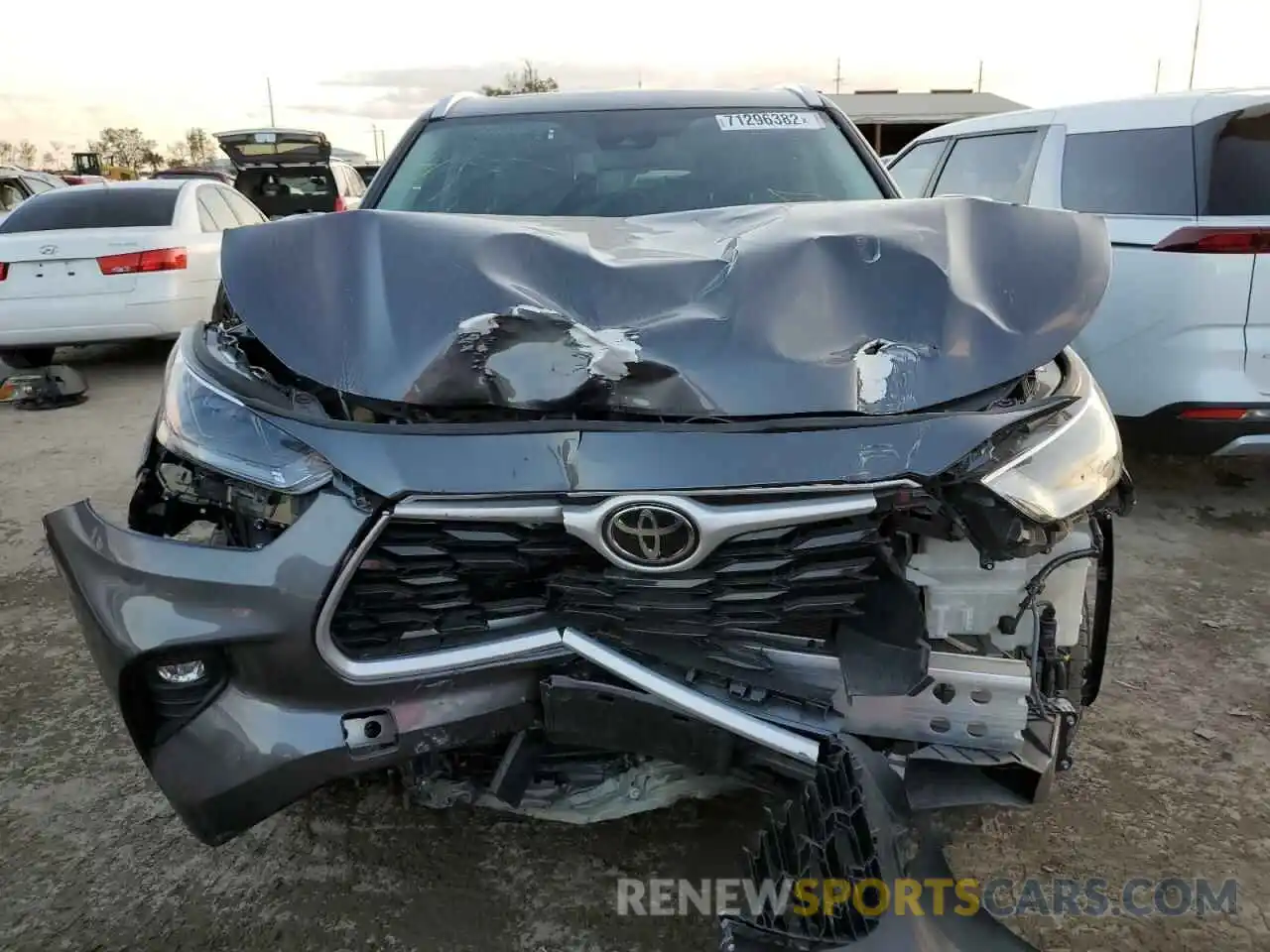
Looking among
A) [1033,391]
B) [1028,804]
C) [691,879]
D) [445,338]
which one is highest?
[445,338]

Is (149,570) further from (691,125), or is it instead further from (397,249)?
(691,125)

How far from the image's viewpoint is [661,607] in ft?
5.46

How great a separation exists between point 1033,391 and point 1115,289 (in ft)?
8.20

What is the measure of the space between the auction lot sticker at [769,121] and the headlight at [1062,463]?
1.74 m

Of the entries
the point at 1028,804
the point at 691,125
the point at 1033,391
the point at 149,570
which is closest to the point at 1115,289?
the point at 691,125

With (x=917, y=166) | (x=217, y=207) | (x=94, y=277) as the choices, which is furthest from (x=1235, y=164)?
(x=217, y=207)

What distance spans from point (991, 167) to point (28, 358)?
711 cm

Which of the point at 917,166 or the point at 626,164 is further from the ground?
the point at 626,164

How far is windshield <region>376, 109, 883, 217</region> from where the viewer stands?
3.00 meters

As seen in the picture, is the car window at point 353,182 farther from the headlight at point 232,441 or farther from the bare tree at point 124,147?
the bare tree at point 124,147

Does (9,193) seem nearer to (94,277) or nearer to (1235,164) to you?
(94,277)

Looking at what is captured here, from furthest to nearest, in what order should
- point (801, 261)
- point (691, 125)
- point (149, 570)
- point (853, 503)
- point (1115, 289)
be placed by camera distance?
point (1115, 289)
point (691, 125)
point (801, 261)
point (149, 570)
point (853, 503)

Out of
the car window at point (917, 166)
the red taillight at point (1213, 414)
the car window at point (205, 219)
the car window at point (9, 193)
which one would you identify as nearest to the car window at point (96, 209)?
the car window at point (205, 219)

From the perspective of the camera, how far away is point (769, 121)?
3.31 meters
